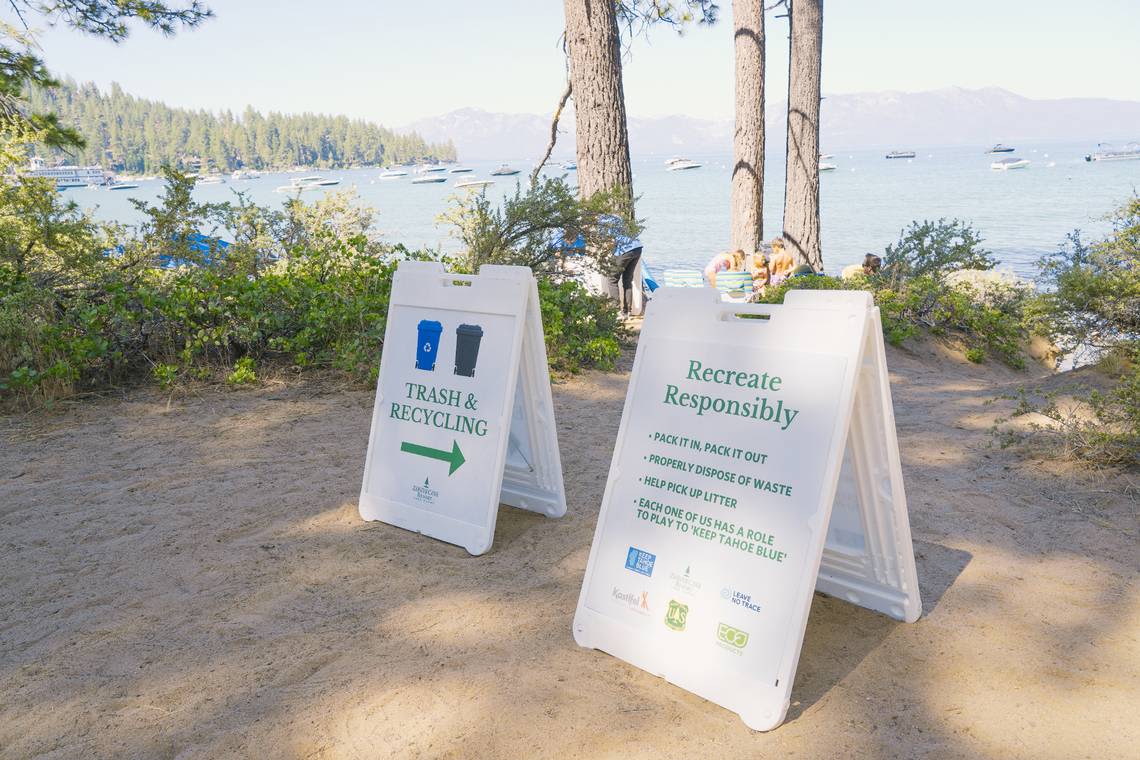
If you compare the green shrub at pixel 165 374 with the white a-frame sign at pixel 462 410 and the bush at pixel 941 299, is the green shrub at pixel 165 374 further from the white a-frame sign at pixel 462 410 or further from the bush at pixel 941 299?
the bush at pixel 941 299

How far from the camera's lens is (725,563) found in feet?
8.69

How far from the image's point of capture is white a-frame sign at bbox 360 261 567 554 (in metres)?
3.72

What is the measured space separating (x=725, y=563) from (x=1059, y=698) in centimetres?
108

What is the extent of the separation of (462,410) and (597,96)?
6698 mm

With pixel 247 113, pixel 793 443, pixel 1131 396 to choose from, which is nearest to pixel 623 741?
pixel 793 443

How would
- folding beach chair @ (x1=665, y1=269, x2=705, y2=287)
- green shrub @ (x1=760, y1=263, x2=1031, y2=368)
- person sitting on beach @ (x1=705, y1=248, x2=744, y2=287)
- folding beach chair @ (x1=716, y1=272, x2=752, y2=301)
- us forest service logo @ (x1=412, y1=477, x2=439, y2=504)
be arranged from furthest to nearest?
folding beach chair @ (x1=665, y1=269, x2=705, y2=287)
person sitting on beach @ (x1=705, y1=248, x2=744, y2=287)
folding beach chair @ (x1=716, y1=272, x2=752, y2=301)
green shrub @ (x1=760, y1=263, x2=1031, y2=368)
us forest service logo @ (x1=412, y1=477, x2=439, y2=504)

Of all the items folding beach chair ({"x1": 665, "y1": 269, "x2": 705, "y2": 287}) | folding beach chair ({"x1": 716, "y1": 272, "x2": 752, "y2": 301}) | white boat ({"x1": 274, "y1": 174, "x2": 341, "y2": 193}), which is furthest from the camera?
folding beach chair ({"x1": 665, "y1": 269, "x2": 705, "y2": 287})

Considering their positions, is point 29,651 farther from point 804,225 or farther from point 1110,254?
point 804,225

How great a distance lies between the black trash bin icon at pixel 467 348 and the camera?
3.84 meters

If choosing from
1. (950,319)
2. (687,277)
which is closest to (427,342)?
(950,319)

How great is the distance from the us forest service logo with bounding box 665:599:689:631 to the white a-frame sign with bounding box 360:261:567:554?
1200 millimetres

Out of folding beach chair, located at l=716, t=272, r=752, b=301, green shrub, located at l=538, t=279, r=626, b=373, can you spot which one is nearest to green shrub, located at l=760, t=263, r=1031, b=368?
folding beach chair, located at l=716, t=272, r=752, b=301

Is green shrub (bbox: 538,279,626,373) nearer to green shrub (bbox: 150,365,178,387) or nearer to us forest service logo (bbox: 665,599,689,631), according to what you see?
green shrub (bbox: 150,365,178,387)

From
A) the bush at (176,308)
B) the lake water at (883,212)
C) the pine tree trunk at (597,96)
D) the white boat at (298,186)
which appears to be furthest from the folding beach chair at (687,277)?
the bush at (176,308)
